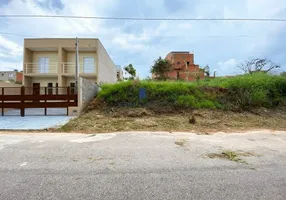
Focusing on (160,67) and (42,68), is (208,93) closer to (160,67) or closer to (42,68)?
(160,67)

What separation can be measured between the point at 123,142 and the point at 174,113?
17.3 ft

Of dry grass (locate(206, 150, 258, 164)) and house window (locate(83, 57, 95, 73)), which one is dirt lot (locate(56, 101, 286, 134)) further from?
house window (locate(83, 57, 95, 73))

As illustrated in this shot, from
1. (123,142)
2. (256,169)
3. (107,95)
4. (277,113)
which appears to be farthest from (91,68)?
(256,169)

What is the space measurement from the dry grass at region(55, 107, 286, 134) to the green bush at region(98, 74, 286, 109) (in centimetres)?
79

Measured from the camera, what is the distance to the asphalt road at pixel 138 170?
2559 mm

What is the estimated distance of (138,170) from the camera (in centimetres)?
334

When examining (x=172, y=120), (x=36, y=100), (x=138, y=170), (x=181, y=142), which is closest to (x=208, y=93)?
(x=172, y=120)

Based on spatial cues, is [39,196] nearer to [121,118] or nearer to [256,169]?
[256,169]

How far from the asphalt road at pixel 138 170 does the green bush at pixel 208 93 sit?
5.88m

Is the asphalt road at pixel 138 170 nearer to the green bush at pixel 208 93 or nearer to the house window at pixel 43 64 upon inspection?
the green bush at pixel 208 93

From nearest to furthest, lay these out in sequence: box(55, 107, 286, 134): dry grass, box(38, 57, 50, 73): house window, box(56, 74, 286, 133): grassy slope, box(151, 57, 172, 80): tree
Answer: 1. box(55, 107, 286, 134): dry grass
2. box(56, 74, 286, 133): grassy slope
3. box(38, 57, 50, 73): house window
4. box(151, 57, 172, 80): tree

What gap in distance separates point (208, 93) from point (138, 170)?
32.7ft

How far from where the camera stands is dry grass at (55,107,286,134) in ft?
24.7

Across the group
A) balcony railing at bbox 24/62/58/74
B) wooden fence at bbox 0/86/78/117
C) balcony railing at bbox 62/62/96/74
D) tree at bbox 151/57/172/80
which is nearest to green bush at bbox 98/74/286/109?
wooden fence at bbox 0/86/78/117
